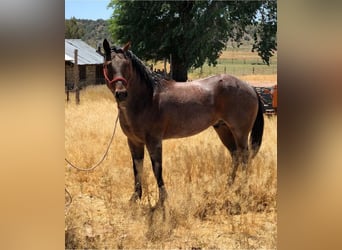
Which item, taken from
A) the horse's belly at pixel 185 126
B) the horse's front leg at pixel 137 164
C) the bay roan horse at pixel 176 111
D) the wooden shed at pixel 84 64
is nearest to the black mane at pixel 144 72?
the bay roan horse at pixel 176 111

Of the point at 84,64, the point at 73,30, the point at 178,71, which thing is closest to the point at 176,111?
the point at 178,71

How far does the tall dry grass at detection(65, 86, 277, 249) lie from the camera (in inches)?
77.1

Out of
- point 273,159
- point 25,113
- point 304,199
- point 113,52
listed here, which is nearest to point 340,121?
point 304,199

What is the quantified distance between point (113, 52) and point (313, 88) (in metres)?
1.32

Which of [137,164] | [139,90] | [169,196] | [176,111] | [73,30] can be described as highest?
[73,30]

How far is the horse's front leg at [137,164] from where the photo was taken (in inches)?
80.7

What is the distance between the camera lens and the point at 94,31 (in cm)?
198

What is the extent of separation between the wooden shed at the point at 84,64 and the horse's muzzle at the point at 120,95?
0.29 ft

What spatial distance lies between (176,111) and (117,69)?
1.28 ft

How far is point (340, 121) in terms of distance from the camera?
79 cm

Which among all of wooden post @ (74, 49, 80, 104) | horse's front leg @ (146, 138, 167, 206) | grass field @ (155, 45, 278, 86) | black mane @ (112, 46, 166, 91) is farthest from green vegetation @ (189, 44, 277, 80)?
wooden post @ (74, 49, 80, 104)

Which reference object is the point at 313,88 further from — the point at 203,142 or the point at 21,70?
the point at 203,142

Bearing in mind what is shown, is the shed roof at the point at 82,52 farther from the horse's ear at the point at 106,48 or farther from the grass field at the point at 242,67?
the grass field at the point at 242,67

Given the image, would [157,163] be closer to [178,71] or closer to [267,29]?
[178,71]
